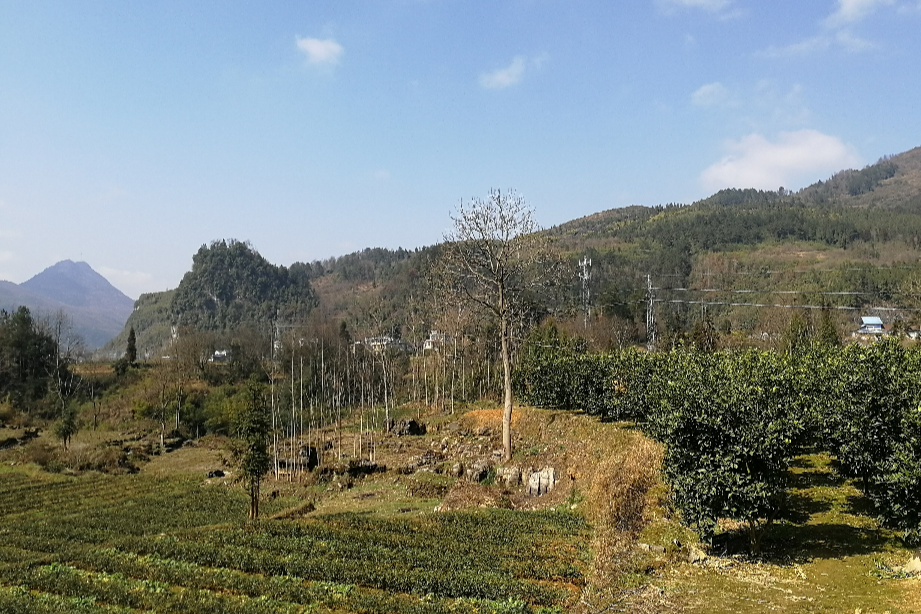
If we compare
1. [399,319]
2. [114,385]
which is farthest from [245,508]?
[399,319]

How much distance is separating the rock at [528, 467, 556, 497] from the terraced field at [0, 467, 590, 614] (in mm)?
3341

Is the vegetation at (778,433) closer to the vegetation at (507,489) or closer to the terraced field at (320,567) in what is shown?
the vegetation at (507,489)

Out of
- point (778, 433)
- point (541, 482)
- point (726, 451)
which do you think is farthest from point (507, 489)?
point (778, 433)

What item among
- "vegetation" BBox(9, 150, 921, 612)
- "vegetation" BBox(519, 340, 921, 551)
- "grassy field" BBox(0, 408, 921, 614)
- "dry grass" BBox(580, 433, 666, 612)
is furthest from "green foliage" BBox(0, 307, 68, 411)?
"vegetation" BBox(519, 340, 921, 551)

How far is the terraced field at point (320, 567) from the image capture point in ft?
48.8

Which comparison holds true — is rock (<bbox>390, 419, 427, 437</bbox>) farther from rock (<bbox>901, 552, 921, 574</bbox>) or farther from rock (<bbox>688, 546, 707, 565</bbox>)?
rock (<bbox>901, 552, 921, 574</bbox>)

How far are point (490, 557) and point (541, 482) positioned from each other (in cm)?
1026

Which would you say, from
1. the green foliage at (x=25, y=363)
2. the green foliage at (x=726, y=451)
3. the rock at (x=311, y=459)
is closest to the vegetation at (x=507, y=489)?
the green foliage at (x=726, y=451)

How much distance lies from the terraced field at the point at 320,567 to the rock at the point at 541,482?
334cm

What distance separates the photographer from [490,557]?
17.7m

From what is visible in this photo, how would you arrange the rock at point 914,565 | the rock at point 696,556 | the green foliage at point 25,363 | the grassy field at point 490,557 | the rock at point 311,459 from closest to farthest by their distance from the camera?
the rock at point 914,565, the grassy field at point 490,557, the rock at point 696,556, the rock at point 311,459, the green foliage at point 25,363

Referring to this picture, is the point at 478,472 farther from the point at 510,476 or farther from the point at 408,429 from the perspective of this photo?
the point at 408,429

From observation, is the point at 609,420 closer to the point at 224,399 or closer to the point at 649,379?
the point at 649,379

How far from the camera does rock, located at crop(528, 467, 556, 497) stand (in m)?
27.3
